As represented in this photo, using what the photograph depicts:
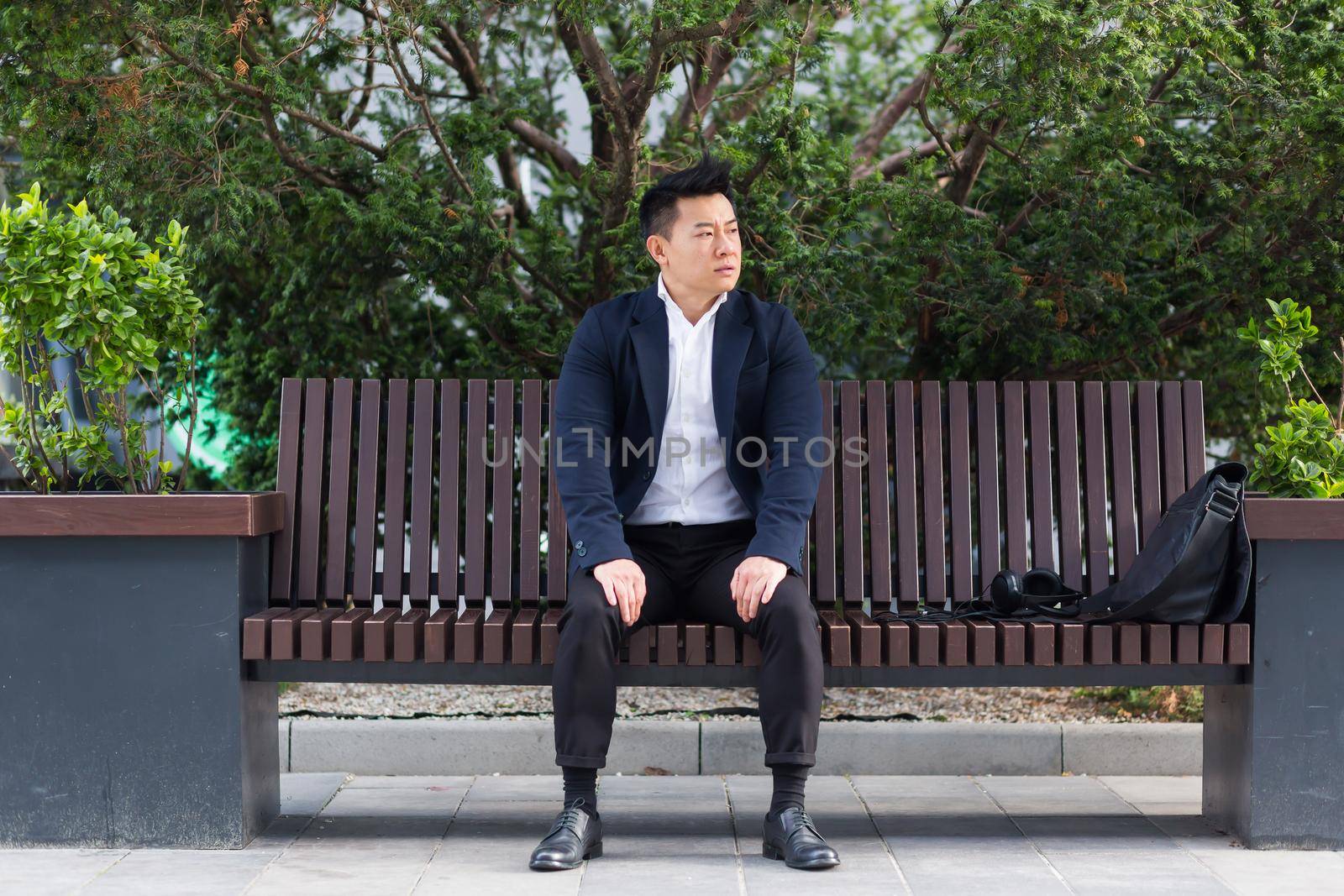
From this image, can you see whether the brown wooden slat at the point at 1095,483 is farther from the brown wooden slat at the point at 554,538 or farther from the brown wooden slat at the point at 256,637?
the brown wooden slat at the point at 256,637

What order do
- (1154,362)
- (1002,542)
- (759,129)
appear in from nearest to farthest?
(1002,542)
(759,129)
(1154,362)

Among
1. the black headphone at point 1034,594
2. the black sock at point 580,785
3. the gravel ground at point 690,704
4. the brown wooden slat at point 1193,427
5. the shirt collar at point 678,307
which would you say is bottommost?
the gravel ground at point 690,704

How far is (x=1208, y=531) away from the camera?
11.6 feet

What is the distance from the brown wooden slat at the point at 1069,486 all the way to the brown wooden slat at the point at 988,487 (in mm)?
199

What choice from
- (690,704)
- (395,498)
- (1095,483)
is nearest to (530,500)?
(395,498)

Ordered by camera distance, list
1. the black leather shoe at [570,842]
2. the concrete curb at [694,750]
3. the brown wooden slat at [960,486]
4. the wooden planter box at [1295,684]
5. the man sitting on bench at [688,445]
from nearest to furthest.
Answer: the black leather shoe at [570,842] → the man sitting on bench at [688,445] → the wooden planter box at [1295,684] → the brown wooden slat at [960,486] → the concrete curb at [694,750]

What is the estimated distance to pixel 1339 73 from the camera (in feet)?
14.1

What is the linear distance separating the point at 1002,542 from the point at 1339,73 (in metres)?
1.96

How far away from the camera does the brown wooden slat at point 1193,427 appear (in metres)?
4.05

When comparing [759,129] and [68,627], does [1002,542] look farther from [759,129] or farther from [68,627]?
[68,627]

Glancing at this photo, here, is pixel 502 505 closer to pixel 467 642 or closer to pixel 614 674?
pixel 467 642

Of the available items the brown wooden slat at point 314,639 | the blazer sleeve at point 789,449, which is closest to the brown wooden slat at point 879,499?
the blazer sleeve at point 789,449

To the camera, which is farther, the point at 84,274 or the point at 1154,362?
the point at 1154,362

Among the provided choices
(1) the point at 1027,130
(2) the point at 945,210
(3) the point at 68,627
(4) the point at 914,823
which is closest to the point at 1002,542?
(4) the point at 914,823
